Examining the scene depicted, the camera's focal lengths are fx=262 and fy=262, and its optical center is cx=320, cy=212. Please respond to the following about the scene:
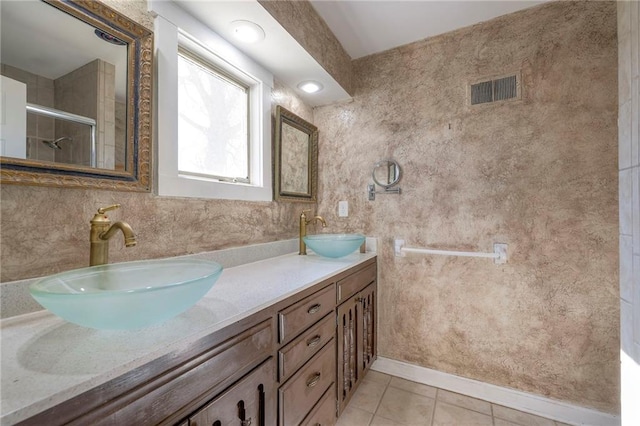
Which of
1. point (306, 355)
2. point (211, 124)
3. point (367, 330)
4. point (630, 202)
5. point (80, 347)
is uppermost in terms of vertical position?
point (211, 124)

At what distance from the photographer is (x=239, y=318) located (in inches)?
31.0

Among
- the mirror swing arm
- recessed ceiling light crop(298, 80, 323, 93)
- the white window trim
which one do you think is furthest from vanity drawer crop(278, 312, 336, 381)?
recessed ceiling light crop(298, 80, 323, 93)

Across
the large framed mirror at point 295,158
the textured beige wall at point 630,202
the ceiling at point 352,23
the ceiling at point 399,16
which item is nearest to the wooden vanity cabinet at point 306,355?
the large framed mirror at point 295,158

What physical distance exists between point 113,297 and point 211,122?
1182 mm

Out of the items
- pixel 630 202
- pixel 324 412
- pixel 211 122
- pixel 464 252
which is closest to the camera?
pixel 630 202

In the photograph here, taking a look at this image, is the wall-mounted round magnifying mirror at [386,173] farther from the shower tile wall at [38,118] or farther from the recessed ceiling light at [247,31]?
the shower tile wall at [38,118]

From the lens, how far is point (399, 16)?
1.71 meters

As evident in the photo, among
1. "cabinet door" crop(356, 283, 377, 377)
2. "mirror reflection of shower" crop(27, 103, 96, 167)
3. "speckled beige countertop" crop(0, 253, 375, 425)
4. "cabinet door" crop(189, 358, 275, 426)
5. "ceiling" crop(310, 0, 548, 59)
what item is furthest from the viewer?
"cabinet door" crop(356, 283, 377, 377)

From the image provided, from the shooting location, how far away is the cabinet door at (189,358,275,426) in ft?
2.31

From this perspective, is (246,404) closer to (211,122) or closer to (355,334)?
(355,334)

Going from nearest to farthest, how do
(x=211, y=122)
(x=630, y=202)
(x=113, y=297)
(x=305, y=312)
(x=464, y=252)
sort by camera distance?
(x=113, y=297) → (x=630, y=202) → (x=305, y=312) → (x=211, y=122) → (x=464, y=252)

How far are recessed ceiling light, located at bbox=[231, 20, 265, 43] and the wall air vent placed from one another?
140cm

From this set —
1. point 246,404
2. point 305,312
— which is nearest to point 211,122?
point 305,312

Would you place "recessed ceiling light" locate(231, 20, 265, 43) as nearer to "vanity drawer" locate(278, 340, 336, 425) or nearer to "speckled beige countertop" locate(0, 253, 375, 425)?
"speckled beige countertop" locate(0, 253, 375, 425)
